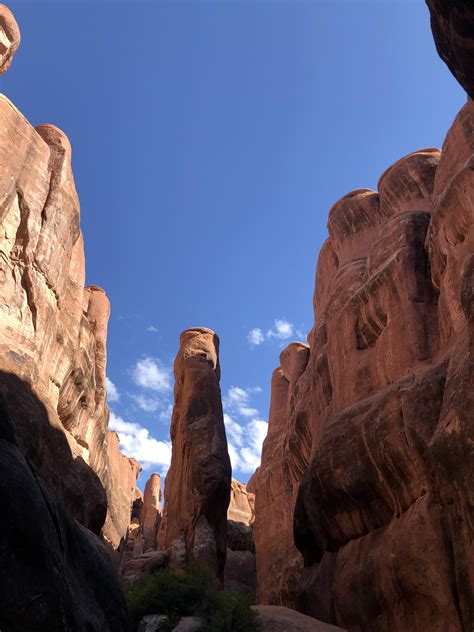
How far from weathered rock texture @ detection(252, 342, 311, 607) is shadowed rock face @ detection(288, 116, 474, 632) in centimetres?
726

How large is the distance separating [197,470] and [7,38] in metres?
23.9

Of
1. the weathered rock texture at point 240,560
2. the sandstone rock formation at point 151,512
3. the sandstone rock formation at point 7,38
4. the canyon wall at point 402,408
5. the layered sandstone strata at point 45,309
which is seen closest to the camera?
the canyon wall at point 402,408

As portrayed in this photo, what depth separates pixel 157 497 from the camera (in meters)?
81.4

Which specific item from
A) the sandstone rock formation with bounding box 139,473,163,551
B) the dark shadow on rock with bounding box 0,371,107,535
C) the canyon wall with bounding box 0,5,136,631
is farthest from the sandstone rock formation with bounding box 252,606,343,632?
the sandstone rock formation with bounding box 139,473,163,551

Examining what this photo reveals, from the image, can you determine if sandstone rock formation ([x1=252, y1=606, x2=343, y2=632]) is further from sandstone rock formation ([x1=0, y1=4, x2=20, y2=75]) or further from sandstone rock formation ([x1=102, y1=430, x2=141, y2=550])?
sandstone rock formation ([x1=0, y1=4, x2=20, y2=75])

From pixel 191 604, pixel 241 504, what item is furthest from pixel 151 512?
pixel 191 604

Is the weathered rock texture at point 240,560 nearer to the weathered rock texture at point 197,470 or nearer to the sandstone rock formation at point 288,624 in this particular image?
the weathered rock texture at point 197,470

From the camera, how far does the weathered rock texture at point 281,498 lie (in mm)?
38812

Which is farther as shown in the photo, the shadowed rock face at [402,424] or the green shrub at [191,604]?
the green shrub at [191,604]

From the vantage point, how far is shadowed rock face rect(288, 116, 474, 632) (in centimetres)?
1730

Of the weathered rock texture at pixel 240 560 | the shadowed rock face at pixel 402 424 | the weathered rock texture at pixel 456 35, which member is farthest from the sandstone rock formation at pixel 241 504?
the weathered rock texture at pixel 456 35

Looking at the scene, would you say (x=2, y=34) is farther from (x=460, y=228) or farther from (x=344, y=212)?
(x=460, y=228)

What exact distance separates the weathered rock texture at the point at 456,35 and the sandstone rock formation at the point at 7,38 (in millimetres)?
26101

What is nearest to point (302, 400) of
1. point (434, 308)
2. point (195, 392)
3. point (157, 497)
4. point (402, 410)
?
point (195, 392)
